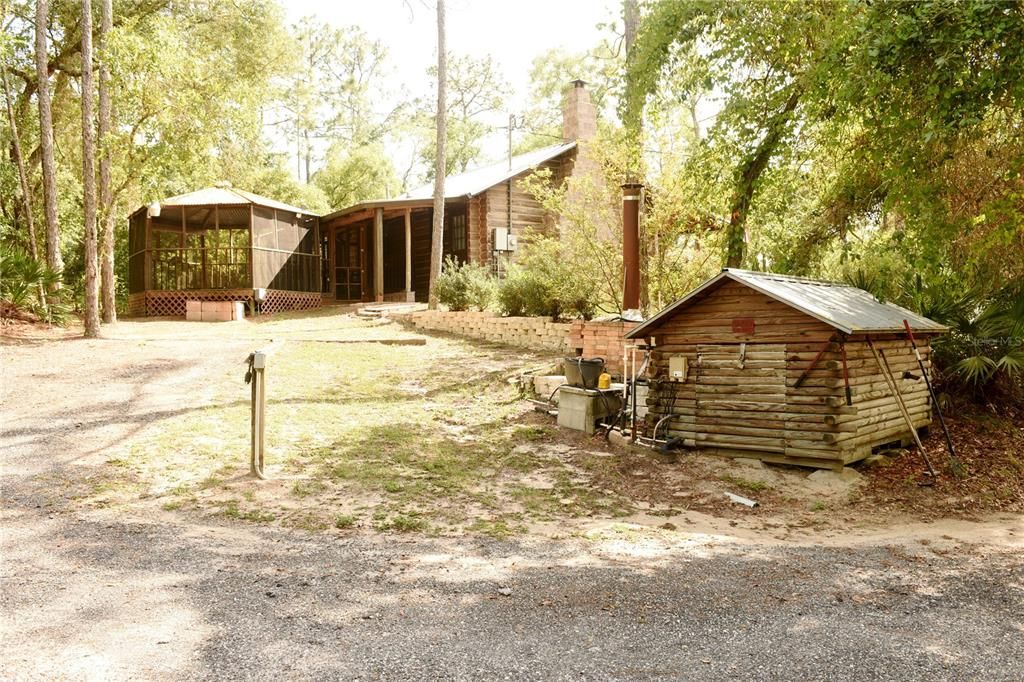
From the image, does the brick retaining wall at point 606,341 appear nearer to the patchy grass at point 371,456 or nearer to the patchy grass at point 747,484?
the patchy grass at point 371,456

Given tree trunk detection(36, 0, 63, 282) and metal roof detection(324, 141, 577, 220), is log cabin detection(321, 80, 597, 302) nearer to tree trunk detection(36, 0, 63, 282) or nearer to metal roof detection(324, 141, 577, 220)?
metal roof detection(324, 141, 577, 220)

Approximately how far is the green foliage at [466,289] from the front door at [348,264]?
28.8 ft

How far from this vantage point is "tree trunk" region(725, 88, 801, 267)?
39.7 feet

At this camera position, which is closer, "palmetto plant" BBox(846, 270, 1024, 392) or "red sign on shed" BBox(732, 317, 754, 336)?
"red sign on shed" BBox(732, 317, 754, 336)

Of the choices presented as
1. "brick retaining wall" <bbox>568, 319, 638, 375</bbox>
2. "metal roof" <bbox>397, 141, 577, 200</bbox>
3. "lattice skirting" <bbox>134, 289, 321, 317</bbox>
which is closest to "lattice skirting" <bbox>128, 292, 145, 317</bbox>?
"lattice skirting" <bbox>134, 289, 321, 317</bbox>

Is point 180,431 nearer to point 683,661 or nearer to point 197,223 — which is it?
point 683,661

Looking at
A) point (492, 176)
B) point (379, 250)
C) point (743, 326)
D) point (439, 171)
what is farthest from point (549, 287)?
point (492, 176)

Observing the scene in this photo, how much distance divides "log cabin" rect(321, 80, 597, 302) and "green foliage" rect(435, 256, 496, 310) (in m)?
2.88

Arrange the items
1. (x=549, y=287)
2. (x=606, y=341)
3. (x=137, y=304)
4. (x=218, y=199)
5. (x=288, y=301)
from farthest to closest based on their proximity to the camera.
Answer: (x=137, y=304) < (x=288, y=301) < (x=218, y=199) < (x=549, y=287) < (x=606, y=341)

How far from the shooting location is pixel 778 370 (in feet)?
30.7

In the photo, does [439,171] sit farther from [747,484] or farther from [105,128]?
[747,484]

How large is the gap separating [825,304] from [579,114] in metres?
17.2

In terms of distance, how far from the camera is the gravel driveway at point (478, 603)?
13.3 feet

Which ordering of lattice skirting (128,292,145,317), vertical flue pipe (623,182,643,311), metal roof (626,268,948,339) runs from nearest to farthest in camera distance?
metal roof (626,268,948,339) < vertical flue pipe (623,182,643,311) < lattice skirting (128,292,145,317)
